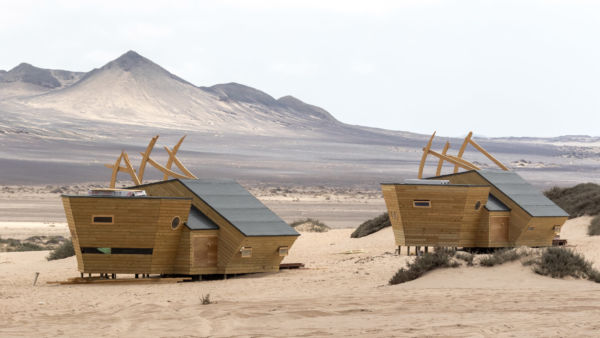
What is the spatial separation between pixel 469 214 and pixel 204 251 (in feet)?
27.3

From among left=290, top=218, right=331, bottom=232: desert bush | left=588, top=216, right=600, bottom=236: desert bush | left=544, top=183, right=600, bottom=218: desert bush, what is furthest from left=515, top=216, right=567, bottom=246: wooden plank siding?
left=290, top=218, right=331, bottom=232: desert bush

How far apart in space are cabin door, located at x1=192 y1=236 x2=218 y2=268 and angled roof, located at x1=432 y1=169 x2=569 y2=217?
30.6 ft

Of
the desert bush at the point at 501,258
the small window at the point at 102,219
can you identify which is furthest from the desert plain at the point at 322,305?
the small window at the point at 102,219

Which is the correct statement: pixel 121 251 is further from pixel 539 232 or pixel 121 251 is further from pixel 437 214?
pixel 539 232

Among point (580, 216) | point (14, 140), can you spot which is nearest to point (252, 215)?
point (580, 216)

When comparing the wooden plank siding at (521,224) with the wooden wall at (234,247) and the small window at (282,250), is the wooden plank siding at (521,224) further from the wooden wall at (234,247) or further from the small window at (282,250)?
the wooden wall at (234,247)

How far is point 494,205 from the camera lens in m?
29.1

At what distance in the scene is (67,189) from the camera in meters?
80.2

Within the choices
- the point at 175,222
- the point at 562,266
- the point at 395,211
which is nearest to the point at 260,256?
the point at 175,222

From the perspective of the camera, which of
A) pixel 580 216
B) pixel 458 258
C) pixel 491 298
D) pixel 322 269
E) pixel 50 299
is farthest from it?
pixel 580 216

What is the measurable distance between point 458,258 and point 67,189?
62.5 m

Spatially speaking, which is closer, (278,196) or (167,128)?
(278,196)

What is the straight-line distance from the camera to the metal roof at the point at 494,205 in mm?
28766

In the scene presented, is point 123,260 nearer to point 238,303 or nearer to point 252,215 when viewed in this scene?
point 252,215
